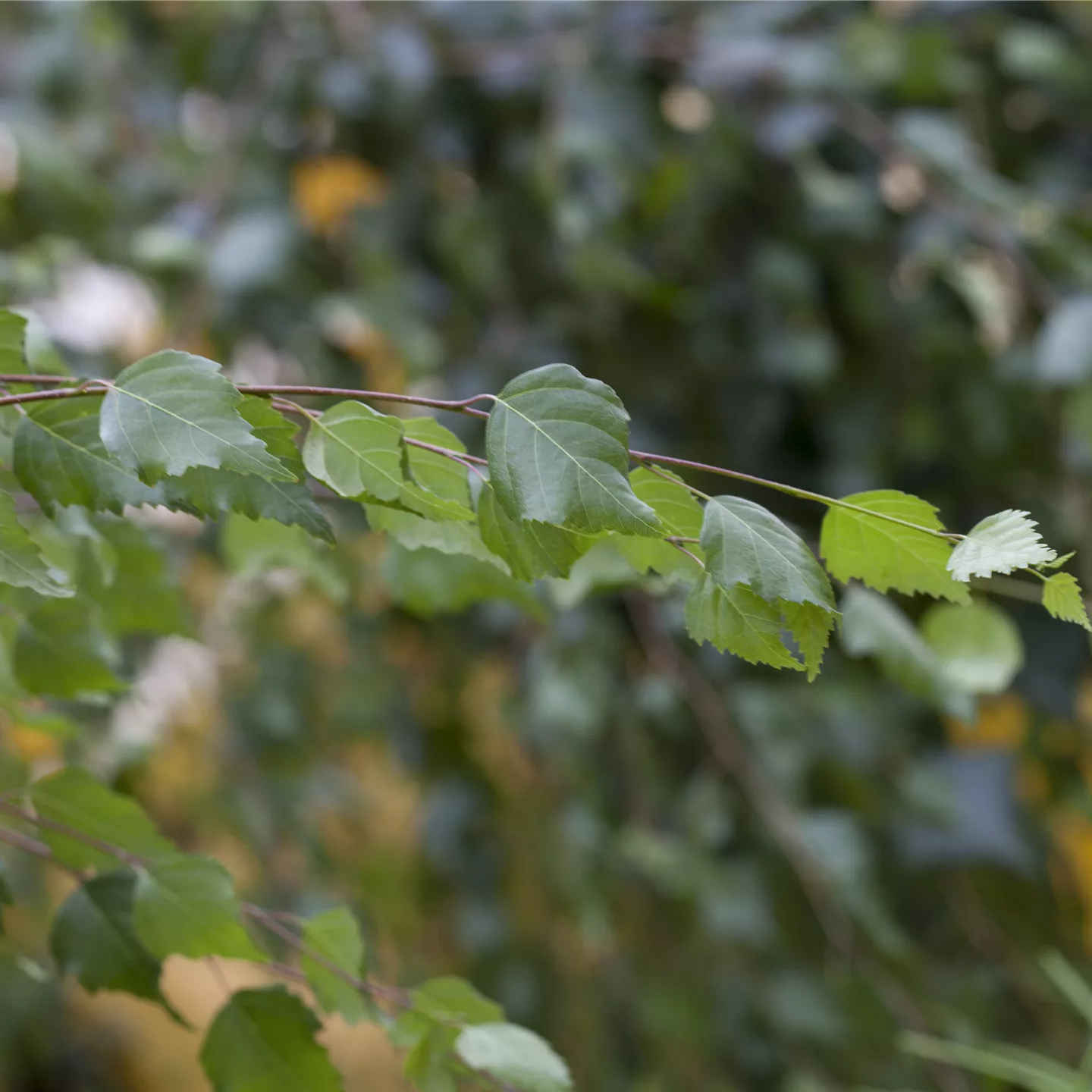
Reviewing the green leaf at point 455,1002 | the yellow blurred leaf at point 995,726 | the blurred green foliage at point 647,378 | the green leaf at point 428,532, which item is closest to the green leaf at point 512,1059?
the green leaf at point 455,1002

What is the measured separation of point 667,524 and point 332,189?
0.81 meters

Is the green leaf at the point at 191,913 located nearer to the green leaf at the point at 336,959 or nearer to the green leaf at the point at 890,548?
the green leaf at the point at 336,959

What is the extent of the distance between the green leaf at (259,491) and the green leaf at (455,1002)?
0.56 feet

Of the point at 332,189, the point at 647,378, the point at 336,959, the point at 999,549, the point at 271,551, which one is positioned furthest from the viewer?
the point at 332,189

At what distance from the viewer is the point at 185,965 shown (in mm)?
1362

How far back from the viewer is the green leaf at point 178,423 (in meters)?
0.25

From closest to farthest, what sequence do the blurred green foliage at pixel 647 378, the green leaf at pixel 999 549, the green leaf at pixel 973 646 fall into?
the green leaf at pixel 999 549 → the green leaf at pixel 973 646 → the blurred green foliage at pixel 647 378

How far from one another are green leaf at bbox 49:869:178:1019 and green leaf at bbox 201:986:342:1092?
21mm

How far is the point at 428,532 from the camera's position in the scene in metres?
0.32

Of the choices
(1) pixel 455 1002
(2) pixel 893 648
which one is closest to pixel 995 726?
(2) pixel 893 648

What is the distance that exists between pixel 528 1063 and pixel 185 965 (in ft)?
3.86

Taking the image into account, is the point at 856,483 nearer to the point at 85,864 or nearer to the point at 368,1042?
the point at 85,864

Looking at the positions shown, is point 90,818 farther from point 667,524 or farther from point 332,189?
point 332,189

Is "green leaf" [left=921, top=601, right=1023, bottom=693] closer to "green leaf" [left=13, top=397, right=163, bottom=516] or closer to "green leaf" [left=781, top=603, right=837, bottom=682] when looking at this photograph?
"green leaf" [left=781, top=603, right=837, bottom=682]
